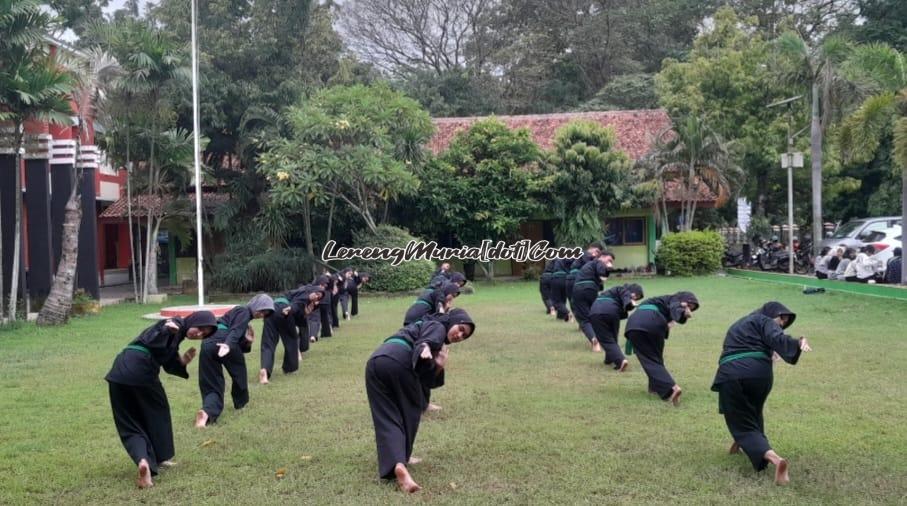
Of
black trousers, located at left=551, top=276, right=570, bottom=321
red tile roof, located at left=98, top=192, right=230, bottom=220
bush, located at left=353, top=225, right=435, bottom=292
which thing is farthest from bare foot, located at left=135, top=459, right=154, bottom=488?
red tile roof, located at left=98, top=192, right=230, bottom=220

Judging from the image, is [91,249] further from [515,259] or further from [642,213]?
[642,213]

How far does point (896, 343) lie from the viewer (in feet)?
36.1

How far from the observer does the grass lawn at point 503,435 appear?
17.8 ft

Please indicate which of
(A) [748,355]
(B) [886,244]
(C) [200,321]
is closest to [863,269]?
(B) [886,244]

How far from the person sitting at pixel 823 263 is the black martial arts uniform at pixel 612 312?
1209cm

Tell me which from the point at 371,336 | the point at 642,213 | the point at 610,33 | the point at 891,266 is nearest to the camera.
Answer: the point at 371,336

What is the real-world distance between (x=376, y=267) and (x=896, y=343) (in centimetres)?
1311

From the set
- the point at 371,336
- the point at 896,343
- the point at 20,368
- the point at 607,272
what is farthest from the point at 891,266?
the point at 20,368

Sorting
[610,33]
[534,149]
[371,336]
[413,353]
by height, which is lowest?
[371,336]

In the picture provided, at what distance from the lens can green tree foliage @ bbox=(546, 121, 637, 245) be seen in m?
23.9

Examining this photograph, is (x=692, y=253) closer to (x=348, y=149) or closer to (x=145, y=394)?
(x=348, y=149)

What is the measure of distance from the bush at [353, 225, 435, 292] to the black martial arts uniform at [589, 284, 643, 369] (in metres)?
12.0

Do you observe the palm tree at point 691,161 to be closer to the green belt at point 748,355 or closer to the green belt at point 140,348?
the green belt at point 748,355

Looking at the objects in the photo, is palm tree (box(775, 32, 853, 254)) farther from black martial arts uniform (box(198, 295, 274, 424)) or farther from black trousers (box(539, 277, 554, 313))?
black martial arts uniform (box(198, 295, 274, 424))
